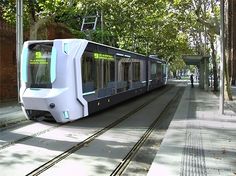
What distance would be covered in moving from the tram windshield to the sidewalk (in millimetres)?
4573

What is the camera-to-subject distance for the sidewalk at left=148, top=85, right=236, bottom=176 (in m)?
8.20

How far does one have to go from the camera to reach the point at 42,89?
15.1 metres

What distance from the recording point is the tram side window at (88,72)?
16.1 metres

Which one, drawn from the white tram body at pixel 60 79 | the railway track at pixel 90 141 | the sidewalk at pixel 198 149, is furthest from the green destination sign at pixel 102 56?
the sidewalk at pixel 198 149

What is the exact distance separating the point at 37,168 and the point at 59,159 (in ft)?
3.17

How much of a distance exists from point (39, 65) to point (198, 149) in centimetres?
714

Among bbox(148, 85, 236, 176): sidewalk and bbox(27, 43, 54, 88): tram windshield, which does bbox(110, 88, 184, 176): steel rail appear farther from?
bbox(27, 43, 54, 88): tram windshield

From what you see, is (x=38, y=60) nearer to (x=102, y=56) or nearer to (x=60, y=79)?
(x=60, y=79)

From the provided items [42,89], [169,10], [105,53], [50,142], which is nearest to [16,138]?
[50,142]

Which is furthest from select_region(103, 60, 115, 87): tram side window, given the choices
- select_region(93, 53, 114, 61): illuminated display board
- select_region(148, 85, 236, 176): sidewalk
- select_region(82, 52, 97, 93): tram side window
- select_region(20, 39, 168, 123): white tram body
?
select_region(148, 85, 236, 176): sidewalk

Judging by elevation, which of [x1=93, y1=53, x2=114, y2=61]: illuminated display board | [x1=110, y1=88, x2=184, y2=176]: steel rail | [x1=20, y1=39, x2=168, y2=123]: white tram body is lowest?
[x1=110, y1=88, x2=184, y2=176]: steel rail

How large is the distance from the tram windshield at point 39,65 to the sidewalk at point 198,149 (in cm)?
457

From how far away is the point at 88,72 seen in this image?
652 inches

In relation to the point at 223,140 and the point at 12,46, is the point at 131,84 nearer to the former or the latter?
the point at 12,46
